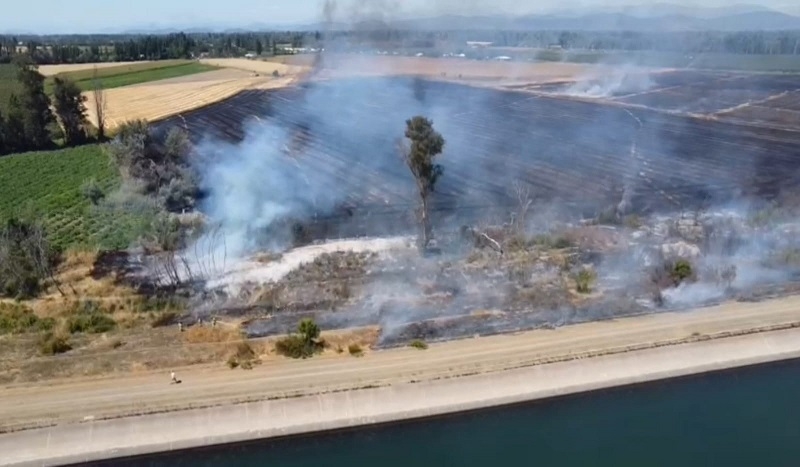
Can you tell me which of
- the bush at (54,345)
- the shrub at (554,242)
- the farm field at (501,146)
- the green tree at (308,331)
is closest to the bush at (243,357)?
A: the green tree at (308,331)

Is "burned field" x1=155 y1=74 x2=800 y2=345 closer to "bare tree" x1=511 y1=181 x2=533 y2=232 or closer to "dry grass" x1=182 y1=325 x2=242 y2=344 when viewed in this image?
"bare tree" x1=511 y1=181 x2=533 y2=232

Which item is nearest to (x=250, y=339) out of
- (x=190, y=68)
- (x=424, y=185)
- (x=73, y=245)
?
(x=424, y=185)

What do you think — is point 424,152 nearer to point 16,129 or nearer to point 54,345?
point 54,345

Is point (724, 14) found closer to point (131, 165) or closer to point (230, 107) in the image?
point (230, 107)

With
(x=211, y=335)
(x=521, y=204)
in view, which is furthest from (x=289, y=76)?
(x=211, y=335)

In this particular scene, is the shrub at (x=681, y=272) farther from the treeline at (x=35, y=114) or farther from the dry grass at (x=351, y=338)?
the treeline at (x=35, y=114)

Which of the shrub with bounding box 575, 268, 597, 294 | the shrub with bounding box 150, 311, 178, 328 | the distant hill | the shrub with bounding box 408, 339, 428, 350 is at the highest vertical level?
the distant hill

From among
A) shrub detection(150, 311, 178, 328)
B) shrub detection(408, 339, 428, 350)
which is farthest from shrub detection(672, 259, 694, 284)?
shrub detection(150, 311, 178, 328)
